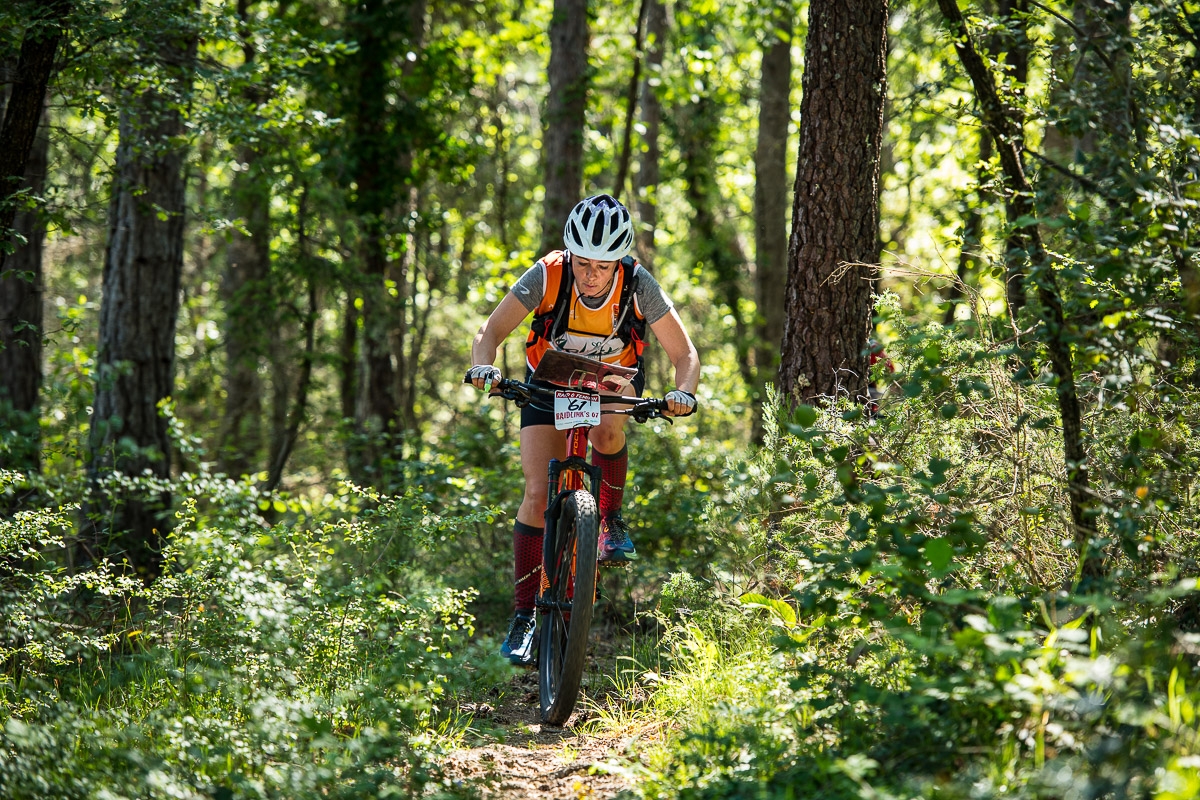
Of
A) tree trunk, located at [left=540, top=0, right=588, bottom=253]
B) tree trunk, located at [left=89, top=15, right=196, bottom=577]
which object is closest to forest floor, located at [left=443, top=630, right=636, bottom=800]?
tree trunk, located at [left=89, top=15, right=196, bottom=577]

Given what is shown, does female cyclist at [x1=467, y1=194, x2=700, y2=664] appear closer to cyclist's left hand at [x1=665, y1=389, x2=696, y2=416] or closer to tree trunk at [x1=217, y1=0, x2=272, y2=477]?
cyclist's left hand at [x1=665, y1=389, x2=696, y2=416]

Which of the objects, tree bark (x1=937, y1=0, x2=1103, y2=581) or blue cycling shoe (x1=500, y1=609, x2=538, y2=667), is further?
blue cycling shoe (x1=500, y1=609, x2=538, y2=667)

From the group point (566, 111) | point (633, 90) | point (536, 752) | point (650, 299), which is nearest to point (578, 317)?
point (650, 299)

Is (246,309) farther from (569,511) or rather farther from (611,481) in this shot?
(569,511)

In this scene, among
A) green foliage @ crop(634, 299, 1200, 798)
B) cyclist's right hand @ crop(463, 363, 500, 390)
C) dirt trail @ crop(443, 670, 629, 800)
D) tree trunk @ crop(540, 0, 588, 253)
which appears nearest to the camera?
green foliage @ crop(634, 299, 1200, 798)

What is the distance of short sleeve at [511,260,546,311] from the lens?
4.95 meters

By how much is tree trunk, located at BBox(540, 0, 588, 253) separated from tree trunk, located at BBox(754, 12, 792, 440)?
2835 millimetres

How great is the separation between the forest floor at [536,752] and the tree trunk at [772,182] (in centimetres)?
776

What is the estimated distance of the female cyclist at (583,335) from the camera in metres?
4.89

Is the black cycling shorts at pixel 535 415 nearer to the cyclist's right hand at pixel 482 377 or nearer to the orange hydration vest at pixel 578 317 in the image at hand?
the orange hydration vest at pixel 578 317

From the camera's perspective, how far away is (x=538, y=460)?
5.02 metres

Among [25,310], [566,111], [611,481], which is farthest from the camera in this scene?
[566,111]

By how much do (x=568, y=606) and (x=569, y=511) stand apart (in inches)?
18.2

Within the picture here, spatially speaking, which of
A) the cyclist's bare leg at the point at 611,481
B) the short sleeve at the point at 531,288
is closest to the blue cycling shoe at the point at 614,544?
the cyclist's bare leg at the point at 611,481
